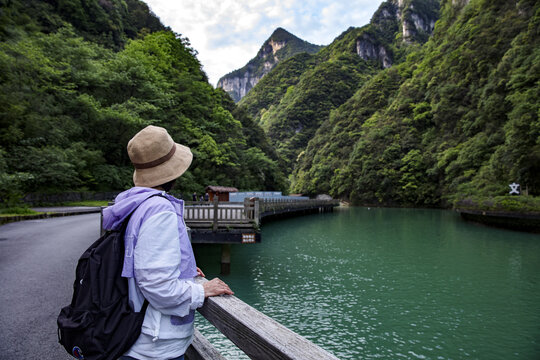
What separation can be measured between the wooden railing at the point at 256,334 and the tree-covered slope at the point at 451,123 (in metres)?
37.5

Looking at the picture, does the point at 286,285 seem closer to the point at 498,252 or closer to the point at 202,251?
the point at 202,251

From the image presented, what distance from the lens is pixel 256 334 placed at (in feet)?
4.66

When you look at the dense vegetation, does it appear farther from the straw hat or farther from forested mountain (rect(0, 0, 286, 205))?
the straw hat

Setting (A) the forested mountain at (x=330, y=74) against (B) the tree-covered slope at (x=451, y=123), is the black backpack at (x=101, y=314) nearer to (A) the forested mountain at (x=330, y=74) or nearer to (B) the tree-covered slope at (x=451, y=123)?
(B) the tree-covered slope at (x=451, y=123)

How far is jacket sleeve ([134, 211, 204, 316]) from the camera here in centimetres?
140

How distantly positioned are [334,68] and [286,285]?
139 meters

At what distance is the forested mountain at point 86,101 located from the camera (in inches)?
778

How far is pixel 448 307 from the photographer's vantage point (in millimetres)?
8602

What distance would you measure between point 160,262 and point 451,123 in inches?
2726

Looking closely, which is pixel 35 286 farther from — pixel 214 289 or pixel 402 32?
pixel 402 32

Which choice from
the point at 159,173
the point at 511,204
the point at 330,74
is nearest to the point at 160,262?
the point at 159,173

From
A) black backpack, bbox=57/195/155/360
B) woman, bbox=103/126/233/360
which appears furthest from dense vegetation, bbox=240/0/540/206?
black backpack, bbox=57/195/155/360

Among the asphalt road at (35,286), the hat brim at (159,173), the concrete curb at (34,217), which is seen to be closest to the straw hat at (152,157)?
the hat brim at (159,173)

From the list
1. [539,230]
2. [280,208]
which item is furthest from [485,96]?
[280,208]
